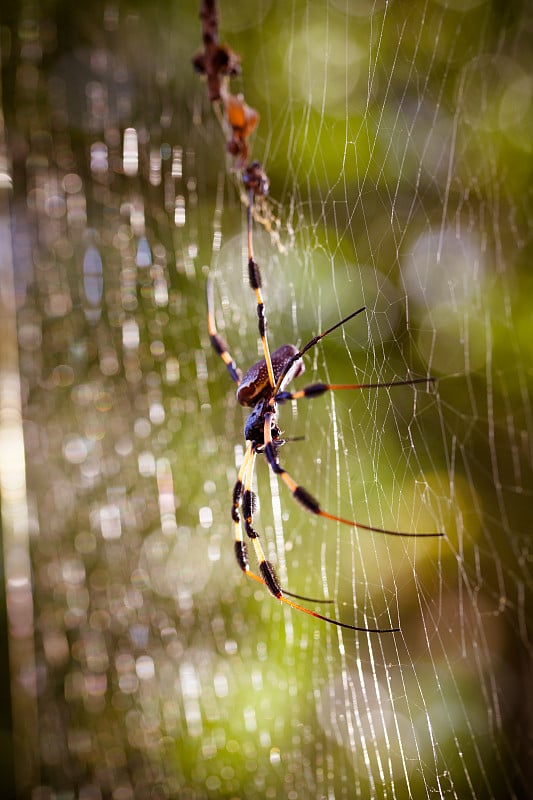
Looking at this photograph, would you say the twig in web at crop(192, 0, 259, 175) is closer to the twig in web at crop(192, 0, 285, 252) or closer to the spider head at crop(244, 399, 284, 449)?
the twig in web at crop(192, 0, 285, 252)

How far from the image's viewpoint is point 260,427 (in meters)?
0.71

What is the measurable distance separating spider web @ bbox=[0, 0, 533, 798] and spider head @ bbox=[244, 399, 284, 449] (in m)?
0.31

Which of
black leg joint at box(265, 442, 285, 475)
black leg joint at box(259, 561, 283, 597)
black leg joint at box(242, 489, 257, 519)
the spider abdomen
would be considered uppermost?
the spider abdomen

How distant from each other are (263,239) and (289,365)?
0.69 metres

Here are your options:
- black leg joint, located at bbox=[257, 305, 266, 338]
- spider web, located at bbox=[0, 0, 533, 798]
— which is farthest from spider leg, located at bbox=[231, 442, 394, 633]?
spider web, located at bbox=[0, 0, 533, 798]

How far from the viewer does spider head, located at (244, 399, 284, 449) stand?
70 cm

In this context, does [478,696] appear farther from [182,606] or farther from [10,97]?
[10,97]

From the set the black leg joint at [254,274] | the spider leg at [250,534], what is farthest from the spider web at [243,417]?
the black leg joint at [254,274]

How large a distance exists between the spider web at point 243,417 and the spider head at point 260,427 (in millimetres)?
313

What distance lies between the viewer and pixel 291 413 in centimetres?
142

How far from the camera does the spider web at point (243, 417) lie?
4.22 feet

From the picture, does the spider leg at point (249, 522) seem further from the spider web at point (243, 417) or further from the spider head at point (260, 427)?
the spider web at point (243, 417)

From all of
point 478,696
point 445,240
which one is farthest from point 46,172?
point 478,696

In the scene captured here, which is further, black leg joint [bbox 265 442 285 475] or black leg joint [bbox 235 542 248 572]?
black leg joint [bbox 235 542 248 572]
